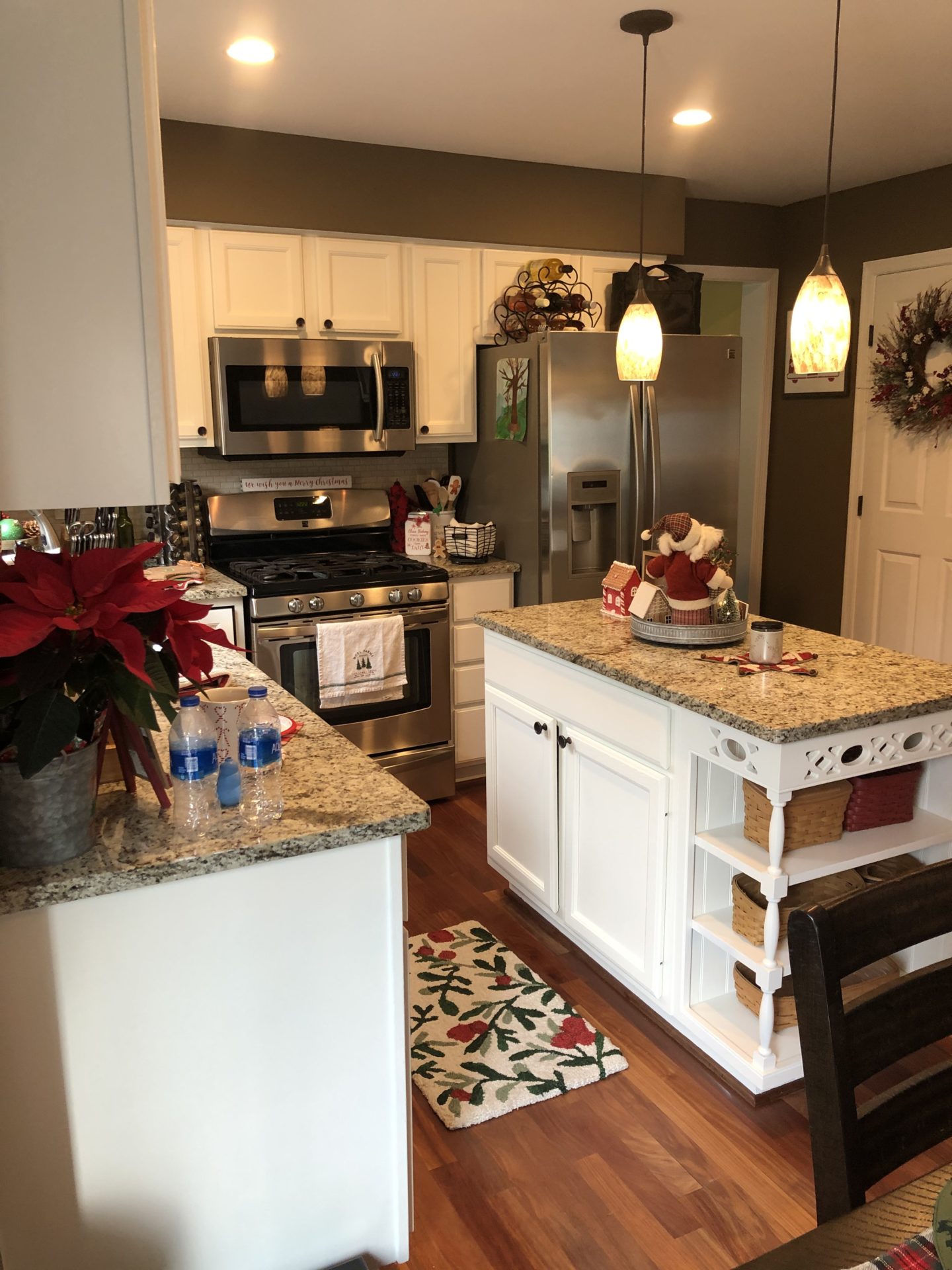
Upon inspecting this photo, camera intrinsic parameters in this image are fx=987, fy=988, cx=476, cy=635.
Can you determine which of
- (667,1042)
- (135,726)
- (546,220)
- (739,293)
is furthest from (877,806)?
(739,293)

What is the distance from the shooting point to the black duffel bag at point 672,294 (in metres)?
4.00

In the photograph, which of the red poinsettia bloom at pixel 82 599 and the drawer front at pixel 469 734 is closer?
the red poinsettia bloom at pixel 82 599

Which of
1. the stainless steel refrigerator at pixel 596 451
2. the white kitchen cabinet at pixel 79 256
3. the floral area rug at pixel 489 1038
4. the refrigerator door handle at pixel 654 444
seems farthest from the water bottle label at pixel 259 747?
the refrigerator door handle at pixel 654 444

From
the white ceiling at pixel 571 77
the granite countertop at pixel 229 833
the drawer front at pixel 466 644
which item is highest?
the white ceiling at pixel 571 77

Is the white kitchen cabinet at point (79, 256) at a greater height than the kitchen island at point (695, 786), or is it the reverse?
the white kitchen cabinet at point (79, 256)

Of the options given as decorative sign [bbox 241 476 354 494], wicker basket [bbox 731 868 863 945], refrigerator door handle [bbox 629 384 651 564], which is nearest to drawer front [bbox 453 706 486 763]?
refrigerator door handle [bbox 629 384 651 564]

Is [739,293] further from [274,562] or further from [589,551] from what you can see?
[274,562]

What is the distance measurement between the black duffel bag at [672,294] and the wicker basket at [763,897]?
96.7 inches

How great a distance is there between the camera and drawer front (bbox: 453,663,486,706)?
394 cm

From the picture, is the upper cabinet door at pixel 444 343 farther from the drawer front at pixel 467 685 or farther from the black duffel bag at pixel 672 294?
the drawer front at pixel 467 685

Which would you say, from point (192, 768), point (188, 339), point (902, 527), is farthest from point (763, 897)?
point (902, 527)

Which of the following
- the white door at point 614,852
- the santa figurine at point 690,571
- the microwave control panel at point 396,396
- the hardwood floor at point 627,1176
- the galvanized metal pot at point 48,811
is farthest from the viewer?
the microwave control panel at point 396,396

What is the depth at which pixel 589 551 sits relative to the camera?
3.87 metres

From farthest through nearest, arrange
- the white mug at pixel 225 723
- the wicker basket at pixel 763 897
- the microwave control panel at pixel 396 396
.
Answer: the microwave control panel at pixel 396 396
the wicker basket at pixel 763 897
the white mug at pixel 225 723
